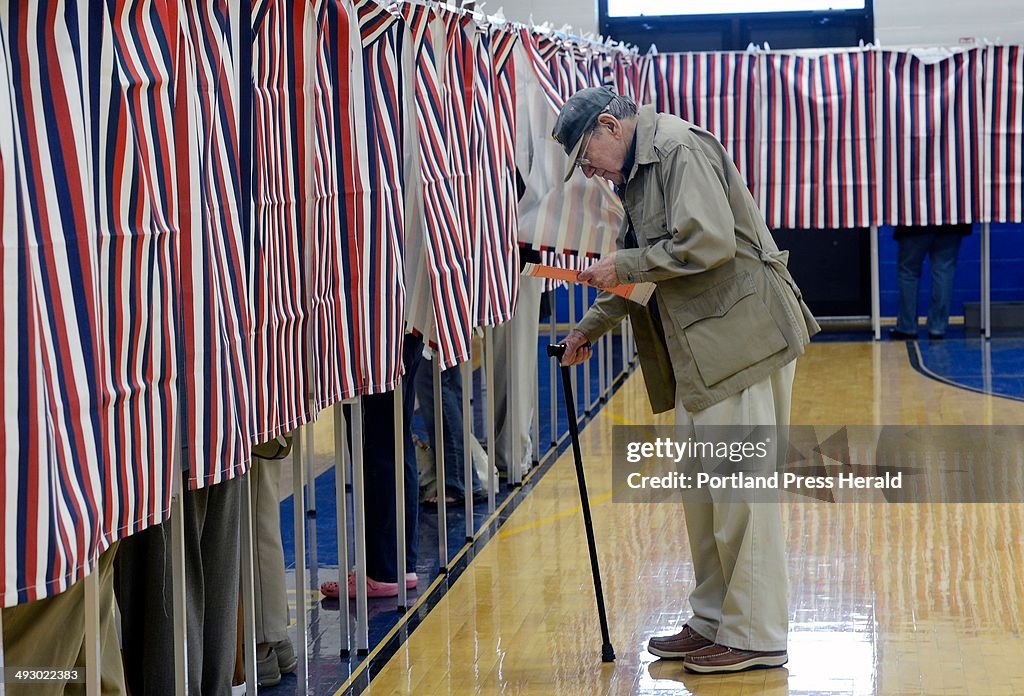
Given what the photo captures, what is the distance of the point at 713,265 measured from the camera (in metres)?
3.23

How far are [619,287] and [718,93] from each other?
6.03m

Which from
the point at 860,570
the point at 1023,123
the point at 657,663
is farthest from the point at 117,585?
the point at 1023,123

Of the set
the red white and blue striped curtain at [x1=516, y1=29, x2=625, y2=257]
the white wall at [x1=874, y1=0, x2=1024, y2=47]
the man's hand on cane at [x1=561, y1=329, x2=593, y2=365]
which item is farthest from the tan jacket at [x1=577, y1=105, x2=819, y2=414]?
the white wall at [x1=874, y1=0, x2=1024, y2=47]

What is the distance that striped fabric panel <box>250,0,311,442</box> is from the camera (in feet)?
9.48

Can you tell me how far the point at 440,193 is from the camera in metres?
4.00

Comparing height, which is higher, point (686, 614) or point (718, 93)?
point (718, 93)

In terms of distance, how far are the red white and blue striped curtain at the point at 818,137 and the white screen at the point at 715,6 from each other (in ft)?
3.97

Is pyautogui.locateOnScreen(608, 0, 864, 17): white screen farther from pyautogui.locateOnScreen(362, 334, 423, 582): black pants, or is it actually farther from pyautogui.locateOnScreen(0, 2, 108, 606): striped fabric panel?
pyautogui.locateOnScreen(0, 2, 108, 606): striped fabric panel

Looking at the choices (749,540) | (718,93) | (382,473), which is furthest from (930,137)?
(749,540)

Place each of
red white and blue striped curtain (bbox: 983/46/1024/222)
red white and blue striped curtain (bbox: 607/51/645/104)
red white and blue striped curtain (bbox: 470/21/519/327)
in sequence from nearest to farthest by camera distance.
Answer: red white and blue striped curtain (bbox: 470/21/519/327)
red white and blue striped curtain (bbox: 607/51/645/104)
red white and blue striped curtain (bbox: 983/46/1024/222)

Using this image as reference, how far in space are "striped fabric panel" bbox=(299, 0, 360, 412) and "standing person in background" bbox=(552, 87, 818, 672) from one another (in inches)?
22.1

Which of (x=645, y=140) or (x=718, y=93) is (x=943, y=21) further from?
(x=645, y=140)

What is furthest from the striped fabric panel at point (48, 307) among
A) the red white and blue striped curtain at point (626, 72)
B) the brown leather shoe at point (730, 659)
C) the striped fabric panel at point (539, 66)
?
the red white and blue striped curtain at point (626, 72)

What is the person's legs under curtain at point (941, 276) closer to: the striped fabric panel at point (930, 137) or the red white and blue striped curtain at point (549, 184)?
the striped fabric panel at point (930, 137)
